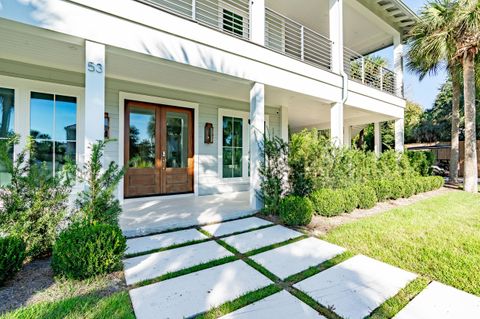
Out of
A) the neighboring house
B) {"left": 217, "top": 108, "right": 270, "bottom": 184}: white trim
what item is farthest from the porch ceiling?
{"left": 217, "top": 108, "right": 270, "bottom": 184}: white trim

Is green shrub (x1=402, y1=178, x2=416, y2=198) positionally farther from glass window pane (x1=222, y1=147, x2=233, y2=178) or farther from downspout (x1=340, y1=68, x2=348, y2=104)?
glass window pane (x1=222, y1=147, x2=233, y2=178)

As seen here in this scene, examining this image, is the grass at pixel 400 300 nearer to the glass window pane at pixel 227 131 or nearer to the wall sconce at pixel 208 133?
the wall sconce at pixel 208 133

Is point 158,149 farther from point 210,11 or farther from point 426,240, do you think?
point 426,240

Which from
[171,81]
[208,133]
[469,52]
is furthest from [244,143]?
[469,52]

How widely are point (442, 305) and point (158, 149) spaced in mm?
6066

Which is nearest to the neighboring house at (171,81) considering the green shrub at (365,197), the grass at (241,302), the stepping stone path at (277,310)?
the green shrub at (365,197)

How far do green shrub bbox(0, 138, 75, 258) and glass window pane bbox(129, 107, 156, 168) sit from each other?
3146mm

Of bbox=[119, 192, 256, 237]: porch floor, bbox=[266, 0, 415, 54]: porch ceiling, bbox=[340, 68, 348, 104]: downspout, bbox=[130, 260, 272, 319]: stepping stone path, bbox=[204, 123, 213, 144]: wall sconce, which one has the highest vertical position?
bbox=[266, 0, 415, 54]: porch ceiling

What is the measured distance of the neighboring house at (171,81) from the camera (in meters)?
3.46

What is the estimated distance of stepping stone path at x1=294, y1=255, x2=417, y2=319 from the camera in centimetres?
215

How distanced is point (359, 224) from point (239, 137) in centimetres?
463

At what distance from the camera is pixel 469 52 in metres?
7.81

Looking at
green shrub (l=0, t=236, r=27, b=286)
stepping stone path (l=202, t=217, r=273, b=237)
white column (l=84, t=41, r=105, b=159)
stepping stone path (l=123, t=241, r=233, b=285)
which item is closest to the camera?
green shrub (l=0, t=236, r=27, b=286)

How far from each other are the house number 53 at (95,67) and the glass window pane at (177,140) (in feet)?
10.5
